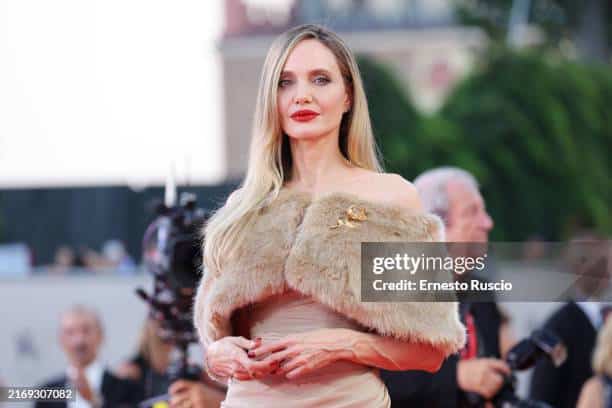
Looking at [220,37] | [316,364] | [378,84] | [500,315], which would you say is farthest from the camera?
[220,37]

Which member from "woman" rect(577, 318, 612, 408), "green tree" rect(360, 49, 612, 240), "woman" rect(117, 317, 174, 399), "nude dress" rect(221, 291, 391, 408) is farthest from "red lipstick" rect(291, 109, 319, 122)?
"green tree" rect(360, 49, 612, 240)

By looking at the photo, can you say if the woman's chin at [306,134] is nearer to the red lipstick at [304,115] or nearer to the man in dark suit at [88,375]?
the red lipstick at [304,115]

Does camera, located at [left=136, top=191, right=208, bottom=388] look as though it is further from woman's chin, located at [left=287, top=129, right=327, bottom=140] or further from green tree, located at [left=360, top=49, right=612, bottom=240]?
Result: green tree, located at [left=360, top=49, right=612, bottom=240]

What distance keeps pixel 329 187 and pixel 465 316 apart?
5.73 feet

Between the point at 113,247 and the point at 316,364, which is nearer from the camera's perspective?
the point at 316,364

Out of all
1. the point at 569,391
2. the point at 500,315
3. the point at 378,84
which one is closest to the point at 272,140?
the point at 500,315

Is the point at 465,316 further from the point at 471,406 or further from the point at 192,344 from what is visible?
the point at 192,344

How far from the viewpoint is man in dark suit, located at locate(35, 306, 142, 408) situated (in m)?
5.95

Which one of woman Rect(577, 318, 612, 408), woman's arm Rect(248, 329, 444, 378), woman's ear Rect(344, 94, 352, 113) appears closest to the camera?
woman's arm Rect(248, 329, 444, 378)

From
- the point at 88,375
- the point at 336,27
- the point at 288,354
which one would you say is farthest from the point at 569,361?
the point at 336,27

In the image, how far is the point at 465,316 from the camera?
4.96 meters

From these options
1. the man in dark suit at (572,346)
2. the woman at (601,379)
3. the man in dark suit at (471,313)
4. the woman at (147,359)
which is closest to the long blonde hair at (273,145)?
the man in dark suit at (471,313)

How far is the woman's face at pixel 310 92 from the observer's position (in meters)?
3.37

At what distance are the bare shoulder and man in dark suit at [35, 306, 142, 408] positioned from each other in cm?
261
